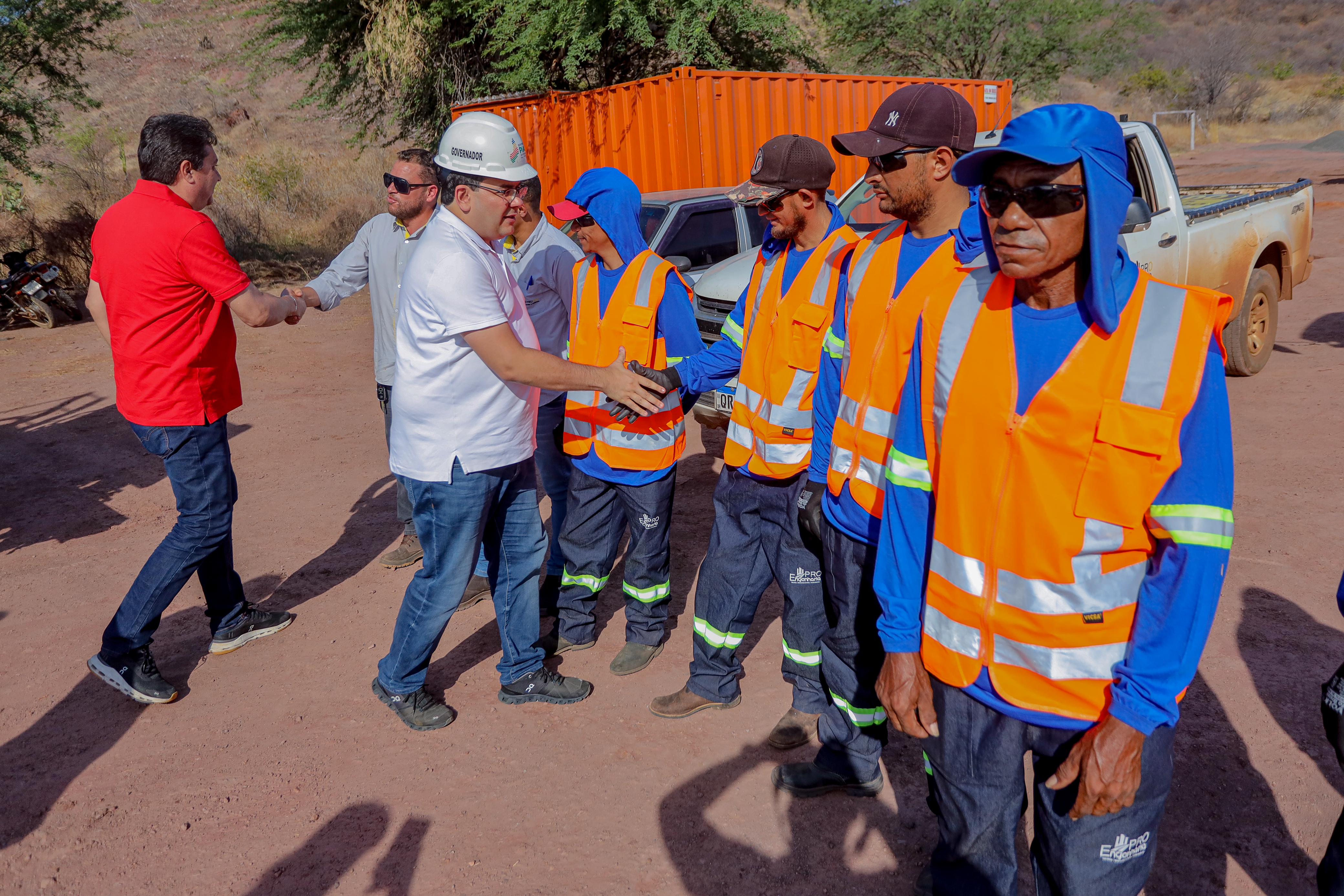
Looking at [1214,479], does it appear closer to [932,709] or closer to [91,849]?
[932,709]

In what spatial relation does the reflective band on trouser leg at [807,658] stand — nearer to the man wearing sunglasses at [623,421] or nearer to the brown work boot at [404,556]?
the man wearing sunglasses at [623,421]

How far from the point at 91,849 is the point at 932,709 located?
2821mm

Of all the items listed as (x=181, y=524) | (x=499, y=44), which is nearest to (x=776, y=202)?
(x=181, y=524)

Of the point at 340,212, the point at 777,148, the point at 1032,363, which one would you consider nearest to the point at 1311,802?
the point at 1032,363

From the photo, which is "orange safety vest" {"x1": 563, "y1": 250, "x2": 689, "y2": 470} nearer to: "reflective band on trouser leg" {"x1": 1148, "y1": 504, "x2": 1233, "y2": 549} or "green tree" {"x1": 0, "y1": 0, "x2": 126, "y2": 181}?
"reflective band on trouser leg" {"x1": 1148, "y1": 504, "x2": 1233, "y2": 549}

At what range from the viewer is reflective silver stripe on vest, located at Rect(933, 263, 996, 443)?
1.80 m

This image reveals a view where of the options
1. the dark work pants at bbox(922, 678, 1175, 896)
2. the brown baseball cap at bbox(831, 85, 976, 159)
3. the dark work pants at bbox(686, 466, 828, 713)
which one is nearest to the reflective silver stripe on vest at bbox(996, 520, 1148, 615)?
the dark work pants at bbox(922, 678, 1175, 896)

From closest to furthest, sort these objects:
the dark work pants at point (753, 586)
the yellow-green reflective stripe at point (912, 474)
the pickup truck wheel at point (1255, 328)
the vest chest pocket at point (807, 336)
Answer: the yellow-green reflective stripe at point (912, 474), the vest chest pocket at point (807, 336), the dark work pants at point (753, 586), the pickup truck wheel at point (1255, 328)

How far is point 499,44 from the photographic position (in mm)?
15461

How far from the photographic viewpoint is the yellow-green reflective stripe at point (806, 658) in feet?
11.0

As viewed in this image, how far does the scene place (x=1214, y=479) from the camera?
5.22 ft

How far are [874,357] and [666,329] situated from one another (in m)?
1.62

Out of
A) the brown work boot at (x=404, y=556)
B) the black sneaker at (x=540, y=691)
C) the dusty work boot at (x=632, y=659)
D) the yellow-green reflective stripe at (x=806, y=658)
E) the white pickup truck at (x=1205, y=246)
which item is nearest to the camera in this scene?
the yellow-green reflective stripe at (x=806, y=658)

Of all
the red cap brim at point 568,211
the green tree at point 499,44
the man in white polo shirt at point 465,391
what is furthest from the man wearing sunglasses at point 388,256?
the green tree at point 499,44
